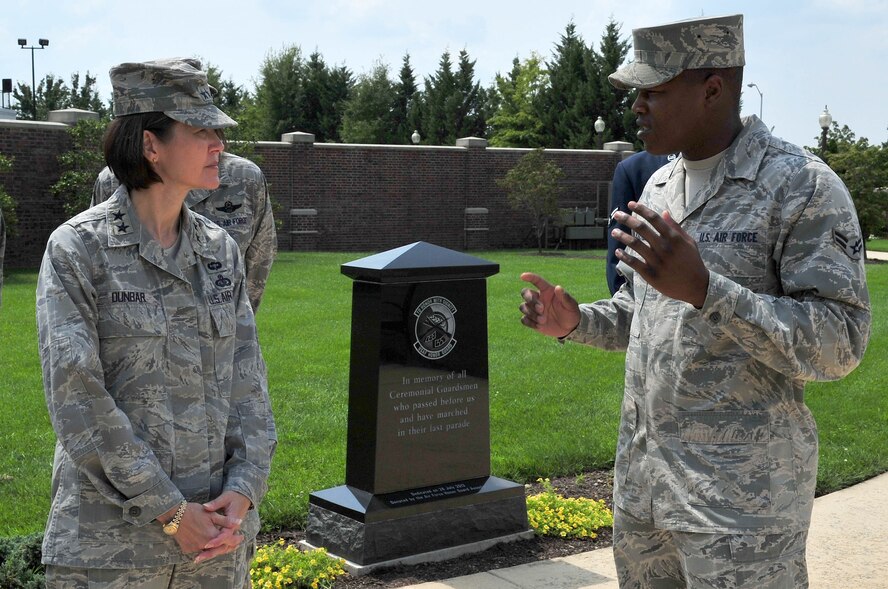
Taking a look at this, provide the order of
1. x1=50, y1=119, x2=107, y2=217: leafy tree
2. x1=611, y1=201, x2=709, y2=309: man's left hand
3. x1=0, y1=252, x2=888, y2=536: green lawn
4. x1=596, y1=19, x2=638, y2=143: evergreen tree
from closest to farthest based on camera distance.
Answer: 1. x1=611, y1=201, x2=709, y2=309: man's left hand
2. x1=0, y1=252, x2=888, y2=536: green lawn
3. x1=50, y1=119, x2=107, y2=217: leafy tree
4. x1=596, y1=19, x2=638, y2=143: evergreen tree

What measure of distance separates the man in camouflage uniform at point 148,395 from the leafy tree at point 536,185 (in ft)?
94.7

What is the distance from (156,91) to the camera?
8.86 feet

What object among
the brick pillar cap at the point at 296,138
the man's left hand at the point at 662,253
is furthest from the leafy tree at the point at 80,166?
the man's left hand at the point at 662,253

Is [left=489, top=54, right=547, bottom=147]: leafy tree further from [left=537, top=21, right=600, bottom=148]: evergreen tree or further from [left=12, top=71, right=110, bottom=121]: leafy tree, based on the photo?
[left=12, top=71, right=110, bottom=121]: leafy tree

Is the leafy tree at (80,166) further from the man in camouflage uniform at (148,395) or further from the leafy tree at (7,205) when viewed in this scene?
the man in camouflage uniform at (148,395)

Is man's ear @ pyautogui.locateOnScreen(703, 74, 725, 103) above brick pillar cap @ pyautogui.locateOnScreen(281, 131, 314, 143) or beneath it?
beneath

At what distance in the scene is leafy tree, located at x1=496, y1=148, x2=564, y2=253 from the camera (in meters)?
Answer: 31.7

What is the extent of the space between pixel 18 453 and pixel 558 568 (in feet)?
13.3

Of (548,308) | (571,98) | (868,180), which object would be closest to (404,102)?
(571,98)

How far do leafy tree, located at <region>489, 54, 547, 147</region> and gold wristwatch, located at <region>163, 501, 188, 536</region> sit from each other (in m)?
55.4

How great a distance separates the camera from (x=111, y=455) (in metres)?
2.42

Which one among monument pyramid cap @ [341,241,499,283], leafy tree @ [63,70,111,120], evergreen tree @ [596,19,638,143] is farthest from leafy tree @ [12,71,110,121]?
monument pyramid cap @ [341,241,499,283]

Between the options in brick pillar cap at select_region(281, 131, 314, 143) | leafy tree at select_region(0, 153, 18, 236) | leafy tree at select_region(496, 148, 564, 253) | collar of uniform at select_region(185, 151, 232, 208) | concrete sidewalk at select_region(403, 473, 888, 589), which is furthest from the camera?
leafy tree at select_region(496, 148, 564, 253)

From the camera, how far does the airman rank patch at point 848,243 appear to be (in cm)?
257
